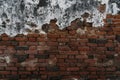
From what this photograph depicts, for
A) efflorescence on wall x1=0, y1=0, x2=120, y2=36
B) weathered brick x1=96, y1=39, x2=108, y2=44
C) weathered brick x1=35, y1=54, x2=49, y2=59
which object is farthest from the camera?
weathered brick x1=96, y1=39, x2=108, y2=44

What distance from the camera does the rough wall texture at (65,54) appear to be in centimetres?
520

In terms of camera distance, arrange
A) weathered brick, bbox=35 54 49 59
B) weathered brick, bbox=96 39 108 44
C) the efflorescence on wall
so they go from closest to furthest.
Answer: the efflorescence on wall < weathered brick, bbox=35 54 49 59 < weathered brick, bbox=96 39 108 44

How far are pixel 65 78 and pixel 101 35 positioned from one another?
0.96m

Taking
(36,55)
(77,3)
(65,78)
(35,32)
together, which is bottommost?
(65,78)

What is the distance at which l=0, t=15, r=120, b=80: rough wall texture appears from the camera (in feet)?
17.1

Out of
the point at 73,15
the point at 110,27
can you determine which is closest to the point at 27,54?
the point at 73,15

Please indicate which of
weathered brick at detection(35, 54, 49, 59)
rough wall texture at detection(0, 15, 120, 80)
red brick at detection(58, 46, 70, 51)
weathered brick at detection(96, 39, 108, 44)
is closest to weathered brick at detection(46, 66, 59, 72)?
rough wall texture at detection(0, 15, 120, 80)

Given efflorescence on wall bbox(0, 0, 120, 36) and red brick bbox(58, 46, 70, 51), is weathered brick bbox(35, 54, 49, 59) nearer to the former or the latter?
red brick bbox(58, 46, 70, 51)

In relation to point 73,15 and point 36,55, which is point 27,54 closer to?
point 36,55

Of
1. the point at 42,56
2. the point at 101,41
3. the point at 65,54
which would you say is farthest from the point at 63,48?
the point at 101,41

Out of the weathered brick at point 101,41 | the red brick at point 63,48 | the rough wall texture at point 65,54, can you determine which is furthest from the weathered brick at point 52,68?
the weathered brick at point 101,41

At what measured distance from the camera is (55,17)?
206 inches

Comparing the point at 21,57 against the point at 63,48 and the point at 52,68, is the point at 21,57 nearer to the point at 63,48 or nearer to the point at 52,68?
the point at 52,68

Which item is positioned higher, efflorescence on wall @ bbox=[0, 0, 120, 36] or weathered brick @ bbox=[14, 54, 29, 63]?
efflorescence on wall @ bbox=[0, 0, 120, 36]
